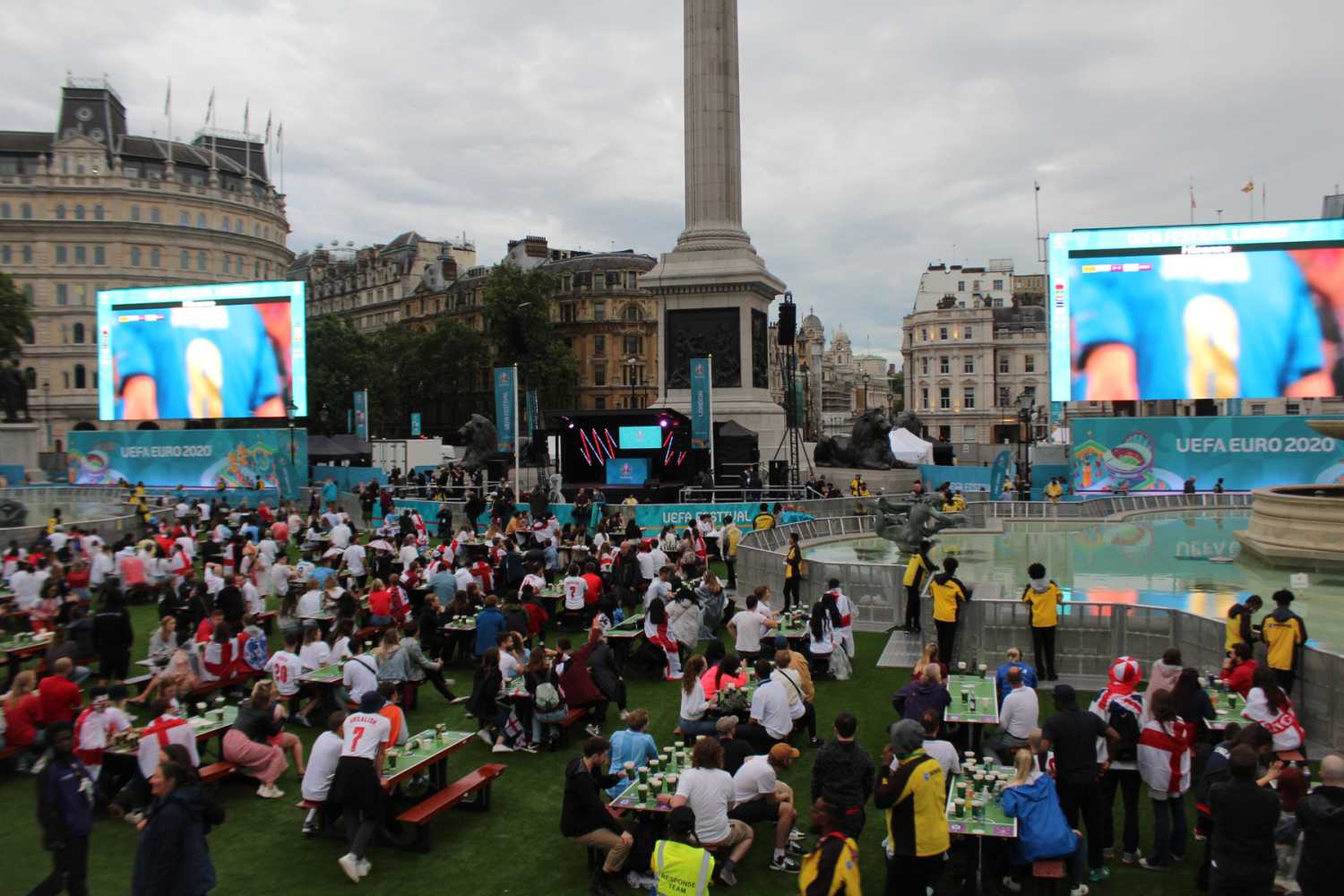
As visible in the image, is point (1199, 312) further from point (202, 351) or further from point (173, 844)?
point (202, 351)

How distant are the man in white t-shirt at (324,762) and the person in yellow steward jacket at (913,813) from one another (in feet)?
15.6

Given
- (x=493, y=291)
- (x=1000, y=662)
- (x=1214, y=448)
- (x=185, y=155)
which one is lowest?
(x=1000, y=662)

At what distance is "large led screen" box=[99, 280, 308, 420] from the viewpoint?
41.4 meters

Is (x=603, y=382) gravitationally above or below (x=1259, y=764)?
above

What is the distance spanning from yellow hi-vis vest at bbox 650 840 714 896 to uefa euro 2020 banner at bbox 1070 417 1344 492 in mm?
32528

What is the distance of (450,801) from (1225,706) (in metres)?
7.51

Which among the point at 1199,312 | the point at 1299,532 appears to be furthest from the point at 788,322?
the point at 1299,532

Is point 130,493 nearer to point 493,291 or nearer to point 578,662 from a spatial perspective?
point 578,662

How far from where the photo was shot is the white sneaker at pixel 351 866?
27.3 ft

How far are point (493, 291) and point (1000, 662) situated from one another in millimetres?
69695

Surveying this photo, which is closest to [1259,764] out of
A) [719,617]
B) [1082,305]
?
[719,617]

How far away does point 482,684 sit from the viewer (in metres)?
11.6

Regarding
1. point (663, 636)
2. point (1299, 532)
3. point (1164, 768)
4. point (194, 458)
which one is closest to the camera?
point (1164, 768)

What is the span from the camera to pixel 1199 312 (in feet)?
121
